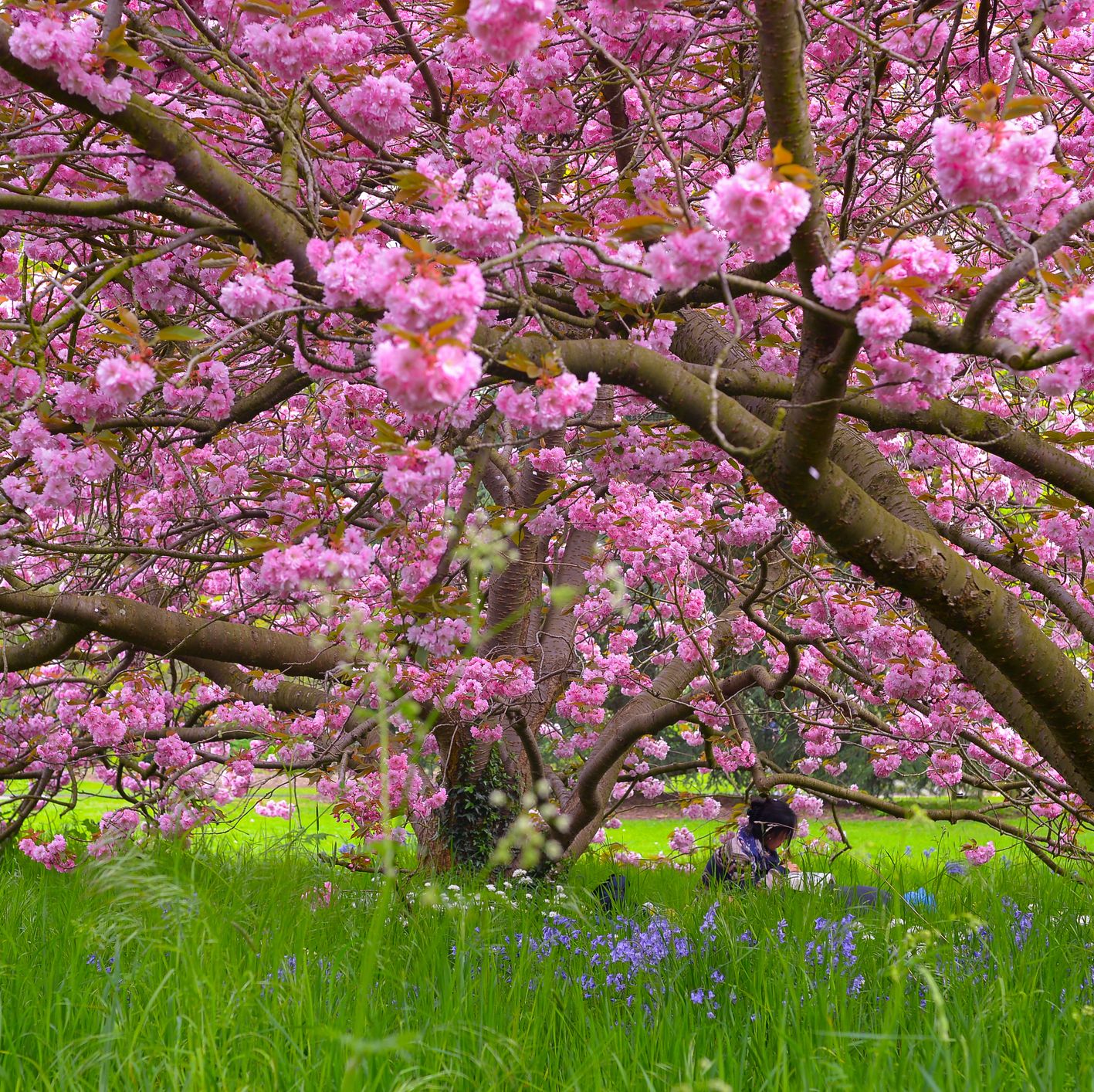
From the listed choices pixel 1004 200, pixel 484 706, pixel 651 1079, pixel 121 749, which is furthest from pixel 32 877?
pixel 1004 200

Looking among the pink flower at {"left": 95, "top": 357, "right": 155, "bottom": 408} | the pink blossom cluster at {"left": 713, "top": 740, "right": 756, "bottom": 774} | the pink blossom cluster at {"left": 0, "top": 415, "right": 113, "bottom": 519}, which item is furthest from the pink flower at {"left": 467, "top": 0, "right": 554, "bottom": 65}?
the pink blossom cluster at {"left": 713, "top": 740, "right": 756, "bottom": 774}

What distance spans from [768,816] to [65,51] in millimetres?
4163

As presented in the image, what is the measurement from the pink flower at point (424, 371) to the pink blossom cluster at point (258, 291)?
2.44 ft

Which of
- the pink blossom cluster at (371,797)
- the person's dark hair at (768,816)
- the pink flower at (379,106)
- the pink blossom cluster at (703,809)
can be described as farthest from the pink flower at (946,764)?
the pink flower at (379,106)

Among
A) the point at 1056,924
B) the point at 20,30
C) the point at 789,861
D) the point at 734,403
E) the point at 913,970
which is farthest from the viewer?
the point at 789,861

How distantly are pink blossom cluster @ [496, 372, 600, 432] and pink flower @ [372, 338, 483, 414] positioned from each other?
1.63ft

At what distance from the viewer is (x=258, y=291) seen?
6.92 ft

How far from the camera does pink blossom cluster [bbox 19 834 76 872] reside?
15.7 feet

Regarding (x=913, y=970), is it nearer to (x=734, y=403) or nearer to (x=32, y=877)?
(x=734, y=403)

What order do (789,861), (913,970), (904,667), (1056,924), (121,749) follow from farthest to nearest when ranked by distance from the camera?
1. (789,861)
2. (121,749)
3. (904,667)
4. (1056,924)
5. (913,970)

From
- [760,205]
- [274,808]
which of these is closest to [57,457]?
[760,205]

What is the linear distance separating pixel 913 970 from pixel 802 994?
350 millimetres

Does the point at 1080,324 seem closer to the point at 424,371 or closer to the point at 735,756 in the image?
the point at 424,371

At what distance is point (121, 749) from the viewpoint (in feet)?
14.4
